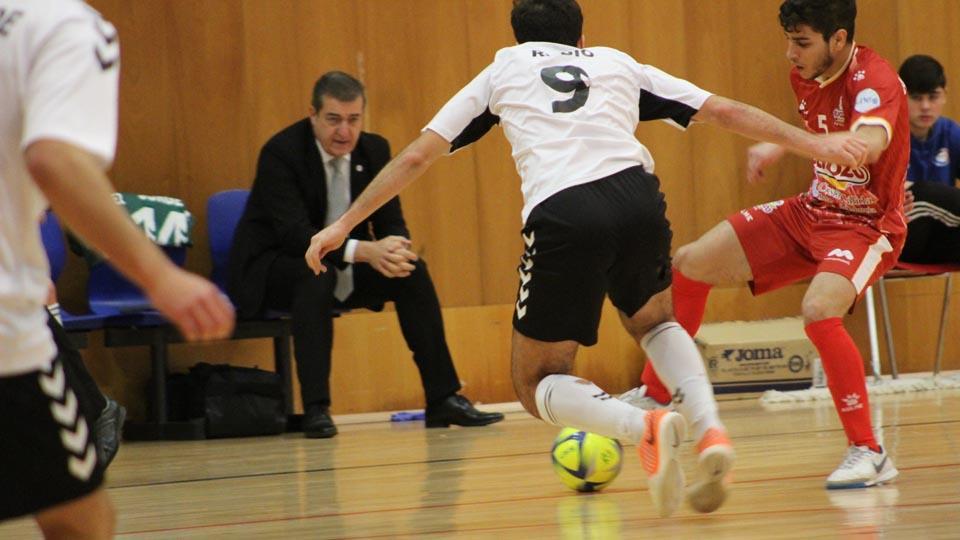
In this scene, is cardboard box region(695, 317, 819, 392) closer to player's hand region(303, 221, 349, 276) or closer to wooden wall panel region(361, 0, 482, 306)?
wooden wall panel region(361, 0, 482, 306)

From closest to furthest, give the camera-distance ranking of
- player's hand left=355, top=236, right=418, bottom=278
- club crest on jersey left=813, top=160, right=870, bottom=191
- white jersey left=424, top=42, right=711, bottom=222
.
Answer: white jersey left=424, top=42, right=711, bottom=222 < club crest on jersey left=813, top=160, right=870, bottom=191 < player's hand left=355, top=236, right=418, bottom=278

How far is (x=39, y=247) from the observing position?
1.74 meters

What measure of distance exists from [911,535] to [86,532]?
182 cm

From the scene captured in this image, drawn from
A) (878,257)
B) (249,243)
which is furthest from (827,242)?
(249,243)

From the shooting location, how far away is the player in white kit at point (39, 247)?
1.53m

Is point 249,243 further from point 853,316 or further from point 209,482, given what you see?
point 853,316

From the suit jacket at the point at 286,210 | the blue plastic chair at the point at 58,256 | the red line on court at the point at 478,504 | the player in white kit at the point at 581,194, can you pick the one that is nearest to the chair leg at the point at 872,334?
the suit jacket at the point at 286,210

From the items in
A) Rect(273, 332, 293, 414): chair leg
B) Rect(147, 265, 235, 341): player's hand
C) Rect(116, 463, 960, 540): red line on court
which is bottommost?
Rect(273, 332, 293, 414): chair leg

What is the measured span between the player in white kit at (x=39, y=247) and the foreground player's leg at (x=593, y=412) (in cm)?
158

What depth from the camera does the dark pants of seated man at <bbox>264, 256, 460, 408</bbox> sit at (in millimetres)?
6145

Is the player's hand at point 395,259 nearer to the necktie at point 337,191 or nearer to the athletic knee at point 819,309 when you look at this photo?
the athletic knee at point 819,309

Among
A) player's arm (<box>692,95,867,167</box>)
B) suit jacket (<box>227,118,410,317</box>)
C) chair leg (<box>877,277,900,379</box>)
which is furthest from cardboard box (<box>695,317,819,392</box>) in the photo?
player's arm (<box>692,95,867,167</box>)

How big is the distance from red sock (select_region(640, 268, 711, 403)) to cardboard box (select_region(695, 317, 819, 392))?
2.64 m

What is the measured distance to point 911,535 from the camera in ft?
9.10
